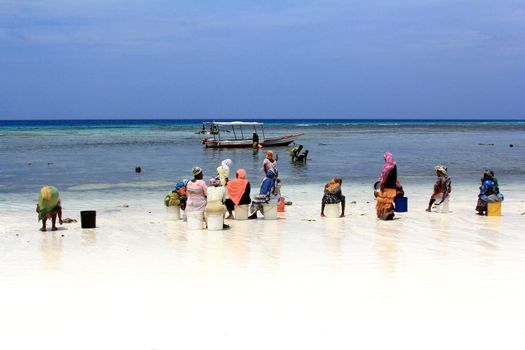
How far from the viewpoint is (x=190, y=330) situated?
6500 mm

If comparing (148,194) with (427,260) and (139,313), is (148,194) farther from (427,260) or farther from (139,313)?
(139,313)

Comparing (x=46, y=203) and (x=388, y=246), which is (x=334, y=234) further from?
(x=46, y=203)

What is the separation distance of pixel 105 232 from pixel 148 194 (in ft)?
21.9

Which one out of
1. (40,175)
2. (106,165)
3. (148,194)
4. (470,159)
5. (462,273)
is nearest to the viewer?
(462,273)

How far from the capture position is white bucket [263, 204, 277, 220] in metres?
13.3

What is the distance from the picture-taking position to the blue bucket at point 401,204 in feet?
46.7

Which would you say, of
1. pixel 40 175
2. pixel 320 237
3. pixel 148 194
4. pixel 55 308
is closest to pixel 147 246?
pixel 320 237

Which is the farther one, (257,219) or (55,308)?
(257,219)

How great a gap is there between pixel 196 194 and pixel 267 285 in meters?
4.60

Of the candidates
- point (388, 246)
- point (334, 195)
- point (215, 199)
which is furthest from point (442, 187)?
point (215, 199)

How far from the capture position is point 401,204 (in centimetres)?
1427

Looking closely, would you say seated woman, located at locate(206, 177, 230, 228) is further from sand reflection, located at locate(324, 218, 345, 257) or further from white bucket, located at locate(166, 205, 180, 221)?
sand reflection, located at locate(324, 218, 345, 257)

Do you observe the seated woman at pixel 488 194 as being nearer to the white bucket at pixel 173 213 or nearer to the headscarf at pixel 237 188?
the headscarf at pixel 237 188

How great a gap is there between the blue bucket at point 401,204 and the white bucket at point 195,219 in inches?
166
